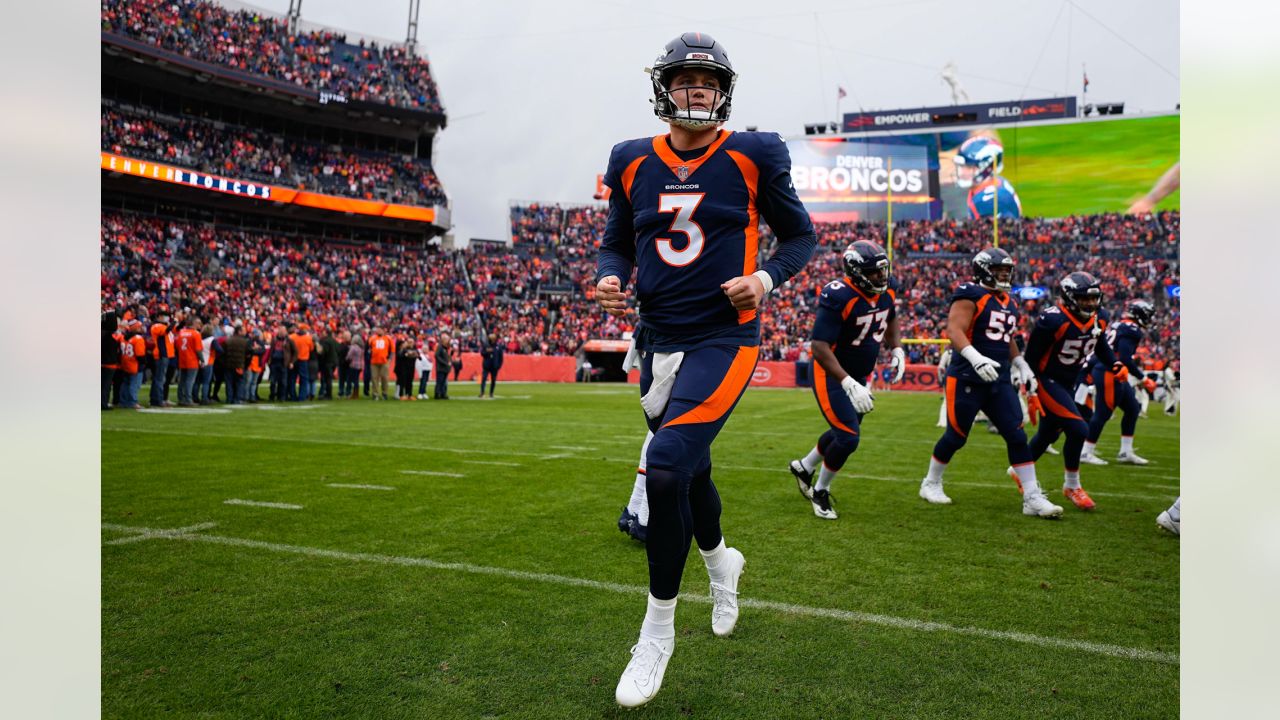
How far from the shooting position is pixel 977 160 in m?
45.8

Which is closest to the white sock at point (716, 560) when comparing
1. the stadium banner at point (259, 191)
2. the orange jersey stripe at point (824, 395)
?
the orange jersey stripe at point (824, 395)

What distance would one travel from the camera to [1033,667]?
9.76 ft

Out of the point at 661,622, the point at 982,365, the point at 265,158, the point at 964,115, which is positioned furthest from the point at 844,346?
the point at 964,115

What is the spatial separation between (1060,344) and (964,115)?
1786 inches

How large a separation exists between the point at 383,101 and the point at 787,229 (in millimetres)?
42382

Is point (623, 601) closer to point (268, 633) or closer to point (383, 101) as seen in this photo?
point (268, 633)

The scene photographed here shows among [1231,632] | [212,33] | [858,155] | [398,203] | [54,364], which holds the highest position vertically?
[212,33]

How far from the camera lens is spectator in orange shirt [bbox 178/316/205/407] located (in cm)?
1430

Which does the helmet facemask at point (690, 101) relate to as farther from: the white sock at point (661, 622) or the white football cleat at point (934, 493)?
the white football cleat at point (934, 493)

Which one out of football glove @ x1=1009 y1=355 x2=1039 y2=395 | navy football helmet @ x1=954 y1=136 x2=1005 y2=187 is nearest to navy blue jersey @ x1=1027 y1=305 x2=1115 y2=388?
football glove @ x1=1009 y1=355 x2=1039 y2=395

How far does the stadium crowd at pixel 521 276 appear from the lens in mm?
31859

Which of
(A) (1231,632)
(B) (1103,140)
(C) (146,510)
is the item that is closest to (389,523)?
(C) (146,510)

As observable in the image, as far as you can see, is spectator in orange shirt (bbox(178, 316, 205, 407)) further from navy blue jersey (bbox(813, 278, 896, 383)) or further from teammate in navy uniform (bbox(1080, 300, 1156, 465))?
teammate in navy uniform (bbox(1080, 300, 1156, 465))

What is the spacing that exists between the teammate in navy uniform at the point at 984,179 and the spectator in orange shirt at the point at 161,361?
40539 millimetres
